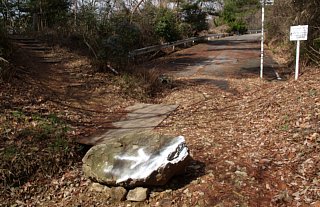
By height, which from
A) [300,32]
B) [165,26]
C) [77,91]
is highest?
[165,26]

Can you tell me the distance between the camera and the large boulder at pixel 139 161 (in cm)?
351

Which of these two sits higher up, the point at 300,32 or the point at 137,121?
the point at 300,32

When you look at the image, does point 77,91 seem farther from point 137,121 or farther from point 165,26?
point 165,26

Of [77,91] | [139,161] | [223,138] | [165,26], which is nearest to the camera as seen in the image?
[139,161]

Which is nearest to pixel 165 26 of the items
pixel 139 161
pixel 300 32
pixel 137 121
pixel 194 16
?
pixel 194 16

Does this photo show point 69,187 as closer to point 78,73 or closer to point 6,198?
point 6,198

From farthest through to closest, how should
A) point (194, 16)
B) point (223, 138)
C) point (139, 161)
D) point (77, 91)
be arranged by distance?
1. point (194, 16)
2. point (77, 91)
3. point (223, 138)
4. point (139, 161)

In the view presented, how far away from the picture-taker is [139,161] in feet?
12.0

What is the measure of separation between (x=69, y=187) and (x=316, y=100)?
4389 mm

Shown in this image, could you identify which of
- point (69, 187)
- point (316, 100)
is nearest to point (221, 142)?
point (316, 100)

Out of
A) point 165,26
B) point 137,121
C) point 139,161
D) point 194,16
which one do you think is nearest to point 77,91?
point 137,121

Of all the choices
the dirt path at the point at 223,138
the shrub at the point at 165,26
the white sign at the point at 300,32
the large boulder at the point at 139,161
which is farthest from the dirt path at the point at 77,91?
the shrub at the point at 165,26

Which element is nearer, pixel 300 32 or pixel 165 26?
pixel 300 32

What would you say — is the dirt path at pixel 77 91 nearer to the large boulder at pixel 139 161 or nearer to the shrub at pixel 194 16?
the large boulder at pixel 139 161
